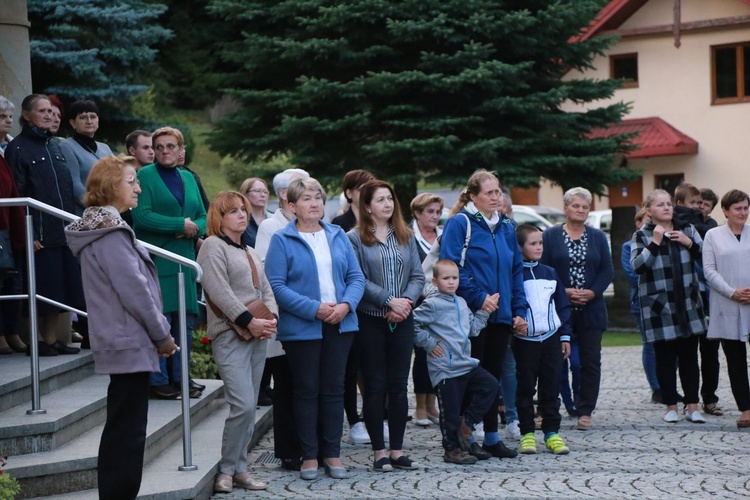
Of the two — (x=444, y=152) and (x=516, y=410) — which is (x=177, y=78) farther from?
(x=516, y=410)

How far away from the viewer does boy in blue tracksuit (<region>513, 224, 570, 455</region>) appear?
867 cm

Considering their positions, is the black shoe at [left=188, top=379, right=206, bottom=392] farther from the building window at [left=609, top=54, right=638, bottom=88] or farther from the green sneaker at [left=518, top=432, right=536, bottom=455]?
the building window at [left=609, top=54, right=638, bottom=88]

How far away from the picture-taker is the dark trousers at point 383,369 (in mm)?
7836

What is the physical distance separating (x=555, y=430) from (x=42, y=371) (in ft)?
12.6

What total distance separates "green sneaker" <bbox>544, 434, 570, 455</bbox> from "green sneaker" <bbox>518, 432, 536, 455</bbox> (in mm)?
117

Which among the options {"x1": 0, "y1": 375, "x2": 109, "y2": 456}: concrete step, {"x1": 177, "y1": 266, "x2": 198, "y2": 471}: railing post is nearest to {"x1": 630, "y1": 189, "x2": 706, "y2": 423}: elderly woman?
{"x1": 177, "y1": 266, "x2": 198, "y2": 471}: railing post

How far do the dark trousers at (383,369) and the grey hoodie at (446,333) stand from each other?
25 centimetres

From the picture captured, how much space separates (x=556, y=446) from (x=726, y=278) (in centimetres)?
251

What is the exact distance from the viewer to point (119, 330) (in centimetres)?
575

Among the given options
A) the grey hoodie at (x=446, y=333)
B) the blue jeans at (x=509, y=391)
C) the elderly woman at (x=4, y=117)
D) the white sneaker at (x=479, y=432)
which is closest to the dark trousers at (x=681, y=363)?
the blue jeans at (x=509, y=391)

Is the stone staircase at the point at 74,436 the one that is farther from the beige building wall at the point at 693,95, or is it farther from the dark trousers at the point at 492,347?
the beige building wall at the point at 693,95

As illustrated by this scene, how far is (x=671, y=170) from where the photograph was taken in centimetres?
3541

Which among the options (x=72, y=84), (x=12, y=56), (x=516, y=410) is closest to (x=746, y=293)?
(x=516, y=410)

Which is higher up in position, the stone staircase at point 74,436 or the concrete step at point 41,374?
the concrete step at point 41,374
